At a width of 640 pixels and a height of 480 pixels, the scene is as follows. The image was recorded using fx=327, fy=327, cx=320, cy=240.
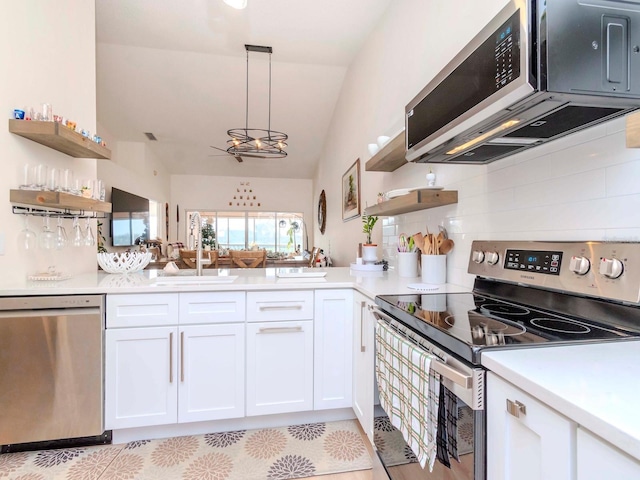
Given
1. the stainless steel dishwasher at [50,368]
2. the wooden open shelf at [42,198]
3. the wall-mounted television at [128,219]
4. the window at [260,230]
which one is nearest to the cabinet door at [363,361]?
the stainless steel dishwasher at [50,368]

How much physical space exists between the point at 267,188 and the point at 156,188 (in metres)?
2.61

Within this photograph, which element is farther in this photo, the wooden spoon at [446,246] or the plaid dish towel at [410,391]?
the wooden spoon at [446,246]

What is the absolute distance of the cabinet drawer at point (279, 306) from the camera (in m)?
1.86

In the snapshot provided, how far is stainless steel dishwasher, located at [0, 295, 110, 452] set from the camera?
5.39 ft

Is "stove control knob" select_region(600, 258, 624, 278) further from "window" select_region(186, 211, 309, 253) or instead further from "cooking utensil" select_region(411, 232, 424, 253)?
"window" select_region(186, 211, 309, 253)

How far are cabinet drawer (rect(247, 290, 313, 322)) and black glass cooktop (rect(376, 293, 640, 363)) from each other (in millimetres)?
645

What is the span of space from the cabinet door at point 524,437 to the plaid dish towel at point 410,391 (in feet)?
0.60

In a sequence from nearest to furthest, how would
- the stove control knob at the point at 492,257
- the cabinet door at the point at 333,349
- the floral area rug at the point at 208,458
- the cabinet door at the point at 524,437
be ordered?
the cabinet door at the point at 524,437, the stove control knob at the point at 492,257, the floral area rug at the point at 208,458, the cabinet door at the point at 333,349

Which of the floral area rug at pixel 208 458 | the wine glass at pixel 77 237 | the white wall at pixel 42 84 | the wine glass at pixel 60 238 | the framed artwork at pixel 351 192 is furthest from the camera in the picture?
the framed artwork at pixel 351 192

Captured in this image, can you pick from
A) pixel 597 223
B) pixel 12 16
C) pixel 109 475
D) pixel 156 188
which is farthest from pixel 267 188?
pixel 597 223

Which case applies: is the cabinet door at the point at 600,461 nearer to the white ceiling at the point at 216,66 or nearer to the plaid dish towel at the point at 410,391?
the plaid dish towel at the point at 410,391

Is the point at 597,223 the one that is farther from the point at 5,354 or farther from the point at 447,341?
the point at 5,354

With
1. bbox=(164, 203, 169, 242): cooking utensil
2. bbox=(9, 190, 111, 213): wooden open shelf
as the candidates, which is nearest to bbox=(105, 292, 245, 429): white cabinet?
bbox=(9, 190, 111, 213): wooden open shelf

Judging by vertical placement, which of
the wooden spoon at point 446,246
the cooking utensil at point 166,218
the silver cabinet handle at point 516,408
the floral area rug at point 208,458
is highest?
the cooking utensil at point 166,218
